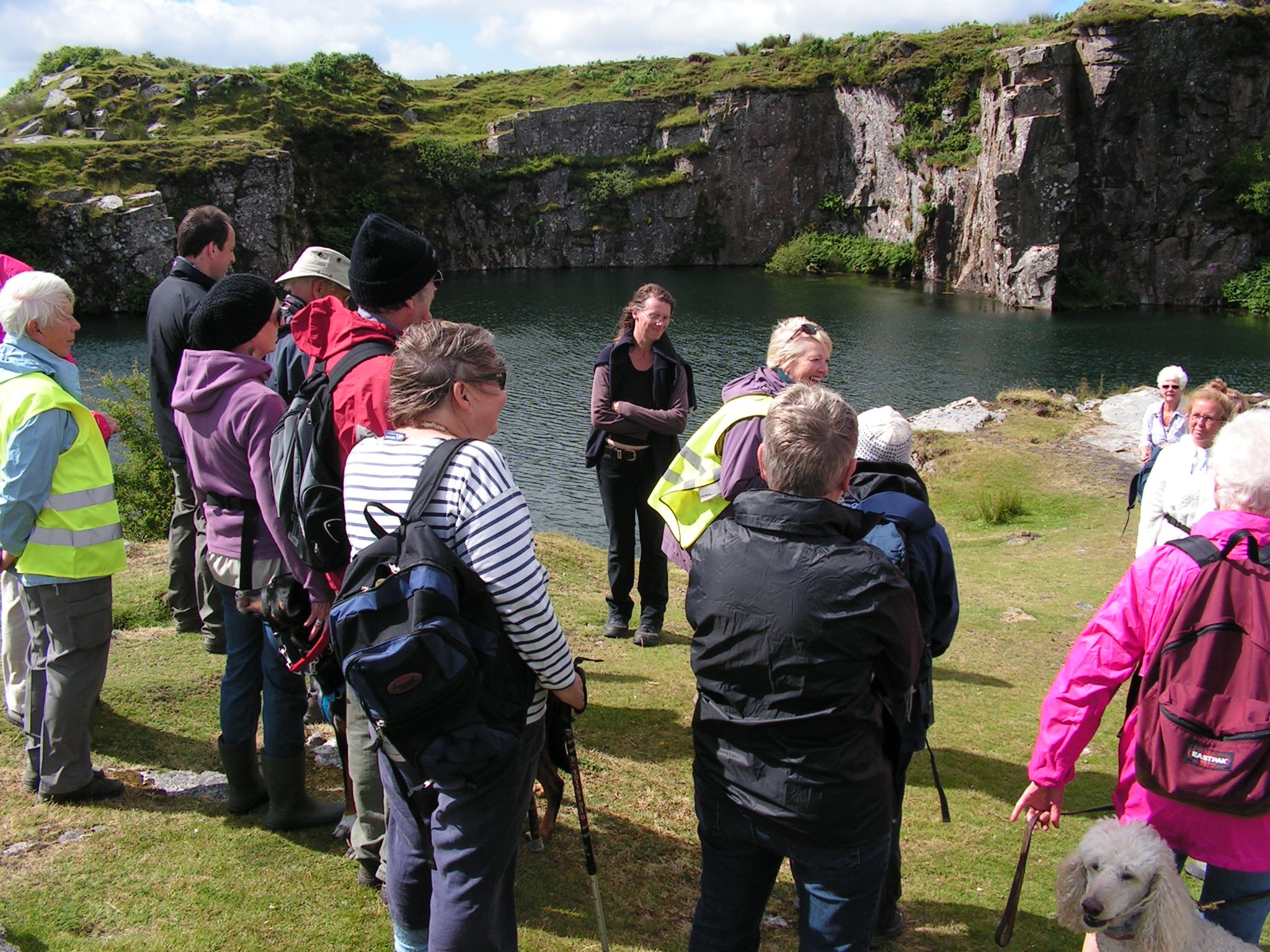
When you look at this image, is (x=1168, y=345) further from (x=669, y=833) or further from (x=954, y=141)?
(x=669, y=833)

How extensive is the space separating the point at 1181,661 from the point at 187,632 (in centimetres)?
554

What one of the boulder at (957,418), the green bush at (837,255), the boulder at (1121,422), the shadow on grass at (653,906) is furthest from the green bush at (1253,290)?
the shadow on grass at (653,906)

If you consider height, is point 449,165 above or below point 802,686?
above

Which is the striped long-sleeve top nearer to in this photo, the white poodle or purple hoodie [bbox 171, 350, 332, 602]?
purple hoodie [bbox 171, 350, 332, 602]

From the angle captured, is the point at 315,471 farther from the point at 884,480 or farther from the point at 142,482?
the point at 142,482

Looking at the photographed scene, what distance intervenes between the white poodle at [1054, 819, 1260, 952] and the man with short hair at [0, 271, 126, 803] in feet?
12.5

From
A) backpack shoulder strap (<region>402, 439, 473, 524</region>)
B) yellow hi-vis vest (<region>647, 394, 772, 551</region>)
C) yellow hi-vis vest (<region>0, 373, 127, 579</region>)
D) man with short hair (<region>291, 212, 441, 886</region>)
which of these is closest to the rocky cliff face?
yellow hi-vis vest (<region>0, 373, 127, 579</region>)

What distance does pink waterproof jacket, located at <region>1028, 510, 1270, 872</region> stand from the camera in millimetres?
2578

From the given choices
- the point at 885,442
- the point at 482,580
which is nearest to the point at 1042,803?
the point at 885,442

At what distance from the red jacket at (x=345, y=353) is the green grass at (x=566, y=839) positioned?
165cm

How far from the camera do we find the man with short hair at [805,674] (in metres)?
2.28

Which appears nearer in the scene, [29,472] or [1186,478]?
Answer: [29,472]

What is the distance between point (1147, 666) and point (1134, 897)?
66 centimetres

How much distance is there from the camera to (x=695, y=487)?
4141mm
